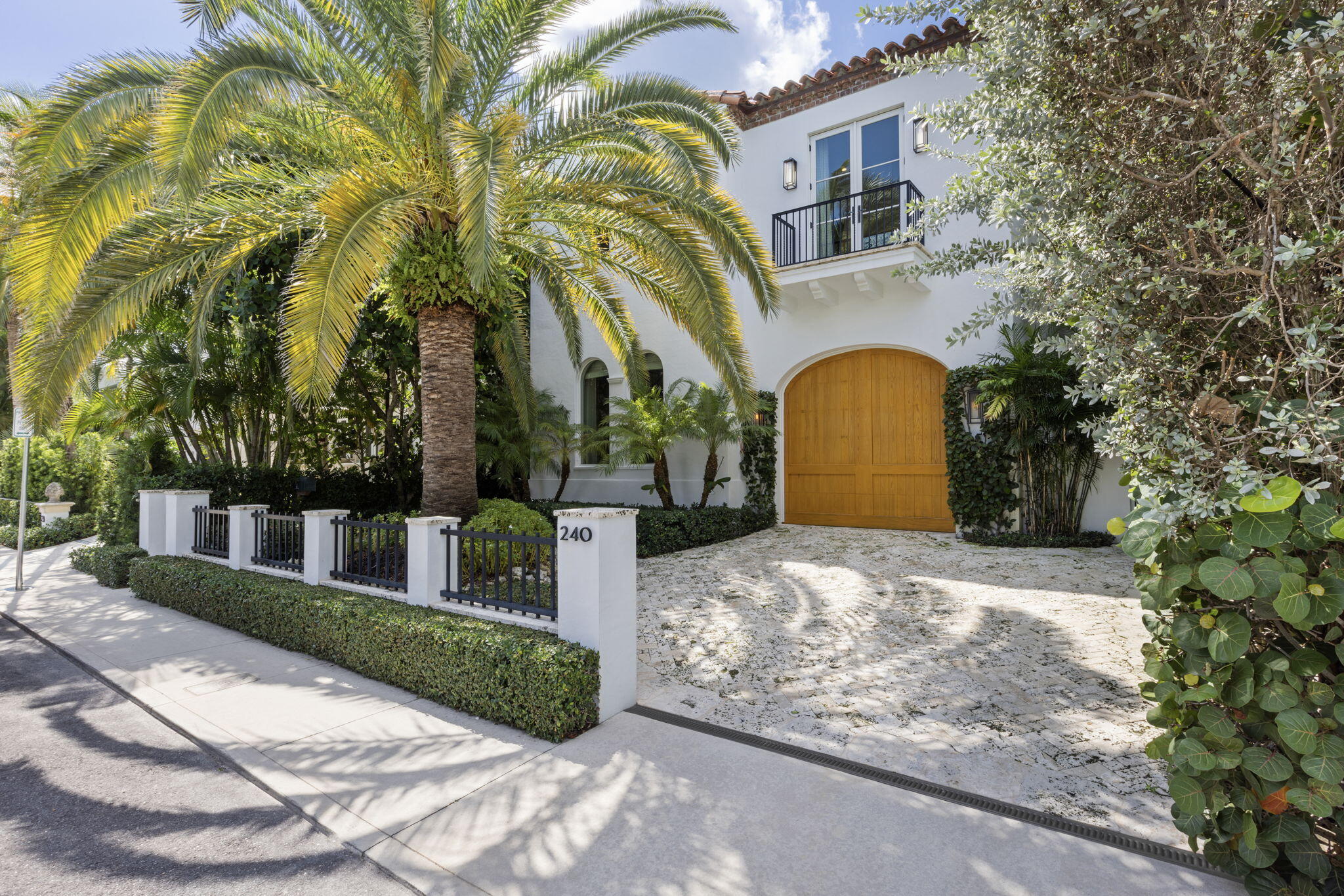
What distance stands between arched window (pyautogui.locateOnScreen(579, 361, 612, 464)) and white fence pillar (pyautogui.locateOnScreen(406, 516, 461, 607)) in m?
8.36

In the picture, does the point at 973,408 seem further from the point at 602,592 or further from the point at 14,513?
the point at 14,513

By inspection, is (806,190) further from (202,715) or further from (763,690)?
(202,715)

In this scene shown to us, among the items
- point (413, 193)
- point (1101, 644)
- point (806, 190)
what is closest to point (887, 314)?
point (806, 190)

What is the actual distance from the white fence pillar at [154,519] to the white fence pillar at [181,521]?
0.76 ft

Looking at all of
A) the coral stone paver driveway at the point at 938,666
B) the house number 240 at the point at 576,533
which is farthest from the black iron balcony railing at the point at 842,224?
the house number 240 at the point at 576,533

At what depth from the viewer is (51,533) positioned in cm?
1380

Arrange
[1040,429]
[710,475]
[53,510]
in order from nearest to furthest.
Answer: [1040,429] → [710,475] → [53,510]

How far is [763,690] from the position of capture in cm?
473

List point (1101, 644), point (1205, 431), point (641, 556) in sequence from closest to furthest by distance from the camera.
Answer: point (1205, 431) → point (1101, 644) → point (641, 556)

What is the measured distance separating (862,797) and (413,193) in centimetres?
634

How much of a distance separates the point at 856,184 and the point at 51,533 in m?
17.9

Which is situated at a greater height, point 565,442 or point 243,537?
point 565,442

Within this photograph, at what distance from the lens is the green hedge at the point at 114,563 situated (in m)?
8.84

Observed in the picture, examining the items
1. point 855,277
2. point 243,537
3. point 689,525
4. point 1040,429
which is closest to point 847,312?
point 855,277
